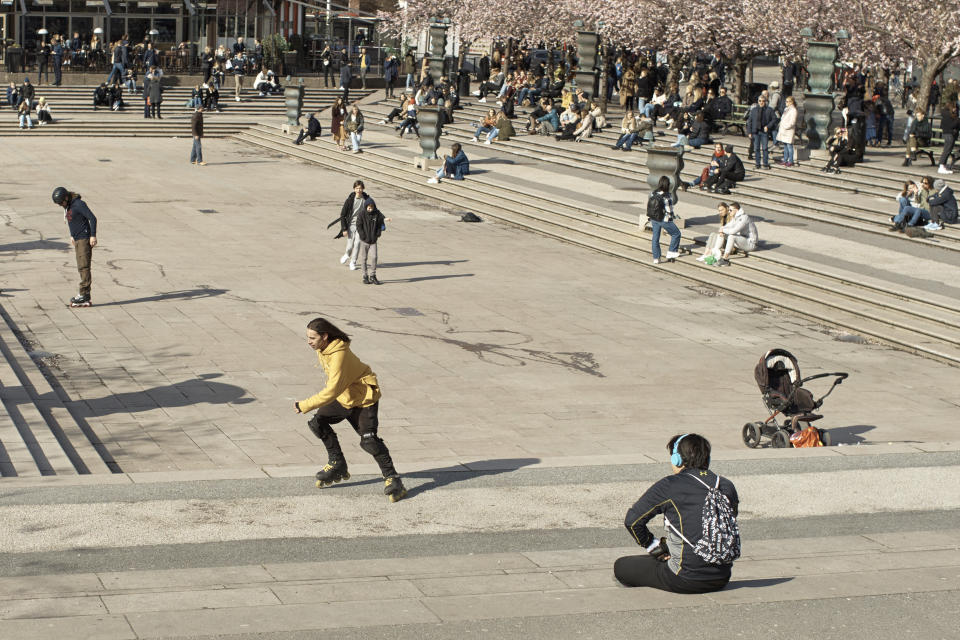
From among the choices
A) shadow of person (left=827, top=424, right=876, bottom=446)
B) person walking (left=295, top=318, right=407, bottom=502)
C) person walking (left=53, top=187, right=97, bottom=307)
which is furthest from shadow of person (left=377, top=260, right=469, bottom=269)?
person walking (left=295, top=318, right=407, bottom=502)

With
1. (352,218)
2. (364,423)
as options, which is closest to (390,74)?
(352,218)

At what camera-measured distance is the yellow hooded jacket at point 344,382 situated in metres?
9.27

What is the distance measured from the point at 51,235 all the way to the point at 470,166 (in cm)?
1299

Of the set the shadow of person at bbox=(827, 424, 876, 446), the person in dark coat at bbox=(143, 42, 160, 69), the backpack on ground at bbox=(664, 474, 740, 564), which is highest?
the person in dark coat at bbox=(143, 42, 160, 69)

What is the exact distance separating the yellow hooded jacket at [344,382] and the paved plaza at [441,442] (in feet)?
2.45

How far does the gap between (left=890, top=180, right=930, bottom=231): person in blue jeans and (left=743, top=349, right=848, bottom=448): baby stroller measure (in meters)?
12.3

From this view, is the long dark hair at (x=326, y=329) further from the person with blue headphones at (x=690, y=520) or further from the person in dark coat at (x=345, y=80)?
the person in dark coat at (x=345, y=80)

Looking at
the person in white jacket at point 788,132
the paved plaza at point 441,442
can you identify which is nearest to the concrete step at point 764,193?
the paved plaza at point 441,442

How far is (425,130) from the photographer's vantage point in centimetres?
3328

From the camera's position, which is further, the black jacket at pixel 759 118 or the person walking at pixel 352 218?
the black jacket at pixel 759 118

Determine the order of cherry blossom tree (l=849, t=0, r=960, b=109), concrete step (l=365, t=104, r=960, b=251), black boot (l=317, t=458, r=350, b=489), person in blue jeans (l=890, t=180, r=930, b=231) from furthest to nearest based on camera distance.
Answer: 1. cherry blossom tree (l=849, t=0, r=960, b=109)
2. concrete step (l=365, t=104, r=960, b=251)
3. person in blue jeans (l=890, t=180, r=930, b=231)
4. black boot (l=317, t=458, r=350, b=489)

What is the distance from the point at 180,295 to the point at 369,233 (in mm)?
3109

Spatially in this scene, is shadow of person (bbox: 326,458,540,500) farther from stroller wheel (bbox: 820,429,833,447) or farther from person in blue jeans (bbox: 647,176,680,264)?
person in blue jeans (bbox: 647,176,680,264)

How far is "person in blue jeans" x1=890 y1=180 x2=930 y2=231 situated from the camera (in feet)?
81.0
